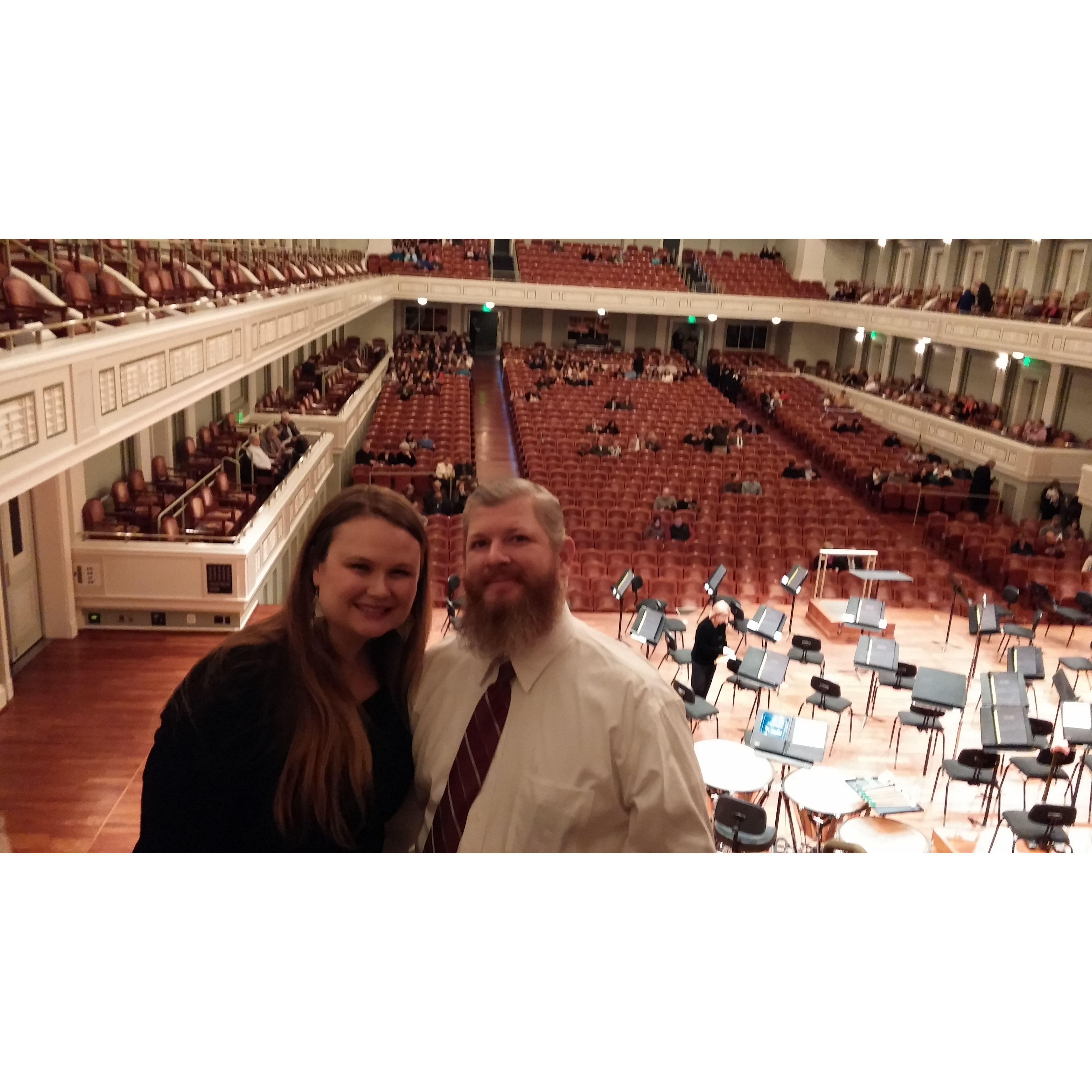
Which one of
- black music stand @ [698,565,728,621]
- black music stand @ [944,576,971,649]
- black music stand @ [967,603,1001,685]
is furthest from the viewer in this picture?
black music stand @ [944,576,971,649]

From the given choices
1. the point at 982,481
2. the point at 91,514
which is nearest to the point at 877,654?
the point at 91,514

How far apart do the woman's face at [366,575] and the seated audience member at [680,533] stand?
895 centimetres

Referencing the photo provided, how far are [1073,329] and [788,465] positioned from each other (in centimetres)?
440

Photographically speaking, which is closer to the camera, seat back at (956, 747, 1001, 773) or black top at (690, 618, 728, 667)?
seat back at (956, 747, 1001, 773)

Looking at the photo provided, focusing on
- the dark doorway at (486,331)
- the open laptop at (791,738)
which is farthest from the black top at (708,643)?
the dark doorway at (486,331)

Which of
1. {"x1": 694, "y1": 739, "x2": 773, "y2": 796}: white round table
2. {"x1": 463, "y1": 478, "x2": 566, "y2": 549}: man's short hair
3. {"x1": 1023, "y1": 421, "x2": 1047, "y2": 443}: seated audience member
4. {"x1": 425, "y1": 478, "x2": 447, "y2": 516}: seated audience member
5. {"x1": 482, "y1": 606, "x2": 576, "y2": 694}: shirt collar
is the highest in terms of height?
{"x1": 463, "y1": 478, "x2": 566, "y2": 549}: man's short hair

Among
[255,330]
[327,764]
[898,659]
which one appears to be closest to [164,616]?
[255,330]

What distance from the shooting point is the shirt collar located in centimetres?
198

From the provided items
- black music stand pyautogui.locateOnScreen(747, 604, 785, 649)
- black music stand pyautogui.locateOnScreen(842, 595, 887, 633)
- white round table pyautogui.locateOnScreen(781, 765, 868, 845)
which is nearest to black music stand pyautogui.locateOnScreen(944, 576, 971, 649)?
black music stand pyautogui.locateOnScreen(842, 595, 887, 633)

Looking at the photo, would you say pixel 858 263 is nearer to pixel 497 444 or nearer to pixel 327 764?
pixel 497 444

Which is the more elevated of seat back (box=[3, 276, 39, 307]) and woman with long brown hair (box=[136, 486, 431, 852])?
seat back (box=[3, 276, 39, 307])

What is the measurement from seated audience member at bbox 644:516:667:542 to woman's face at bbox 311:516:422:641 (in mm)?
8937

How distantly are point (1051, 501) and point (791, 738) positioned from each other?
9879 millimetres

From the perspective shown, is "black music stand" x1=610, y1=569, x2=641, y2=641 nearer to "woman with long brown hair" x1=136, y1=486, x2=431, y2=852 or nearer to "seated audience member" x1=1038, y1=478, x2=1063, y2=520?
"woman with long brown hair" x1=136, y1=486, x2=431, y2=852
